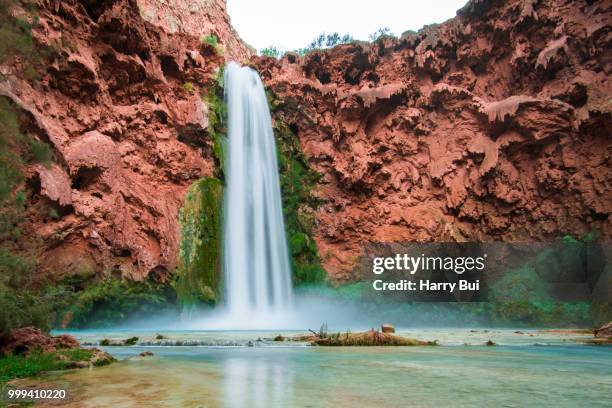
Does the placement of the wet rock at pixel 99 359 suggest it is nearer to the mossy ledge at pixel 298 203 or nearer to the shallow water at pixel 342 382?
the shallow water at pixel 342 382

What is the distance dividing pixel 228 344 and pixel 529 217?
1839cm

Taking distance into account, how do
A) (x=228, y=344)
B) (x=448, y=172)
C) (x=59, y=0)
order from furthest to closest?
(x=448, y=172) < (x=59, y=0) < (x=228, y=344)

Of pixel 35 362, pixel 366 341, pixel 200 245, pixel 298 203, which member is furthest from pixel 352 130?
pixel 35 362

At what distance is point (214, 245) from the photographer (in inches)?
805

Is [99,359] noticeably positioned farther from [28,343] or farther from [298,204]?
[298,204]

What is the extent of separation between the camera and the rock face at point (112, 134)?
1659cm

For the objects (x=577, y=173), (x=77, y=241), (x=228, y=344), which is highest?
(x=577, y=173)

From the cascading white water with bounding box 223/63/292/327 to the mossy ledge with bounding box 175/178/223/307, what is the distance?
1.70 feet

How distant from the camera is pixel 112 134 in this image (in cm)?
1961

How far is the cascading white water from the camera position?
20.3 metres

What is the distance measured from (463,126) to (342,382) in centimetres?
2242

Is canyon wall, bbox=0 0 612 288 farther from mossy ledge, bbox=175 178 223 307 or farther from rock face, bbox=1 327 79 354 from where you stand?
rock face, bbox=1 327 79 354

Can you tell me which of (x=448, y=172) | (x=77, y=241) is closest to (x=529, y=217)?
(x=448, y=172)

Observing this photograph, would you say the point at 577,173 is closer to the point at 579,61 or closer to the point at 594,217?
the point at 594,217
